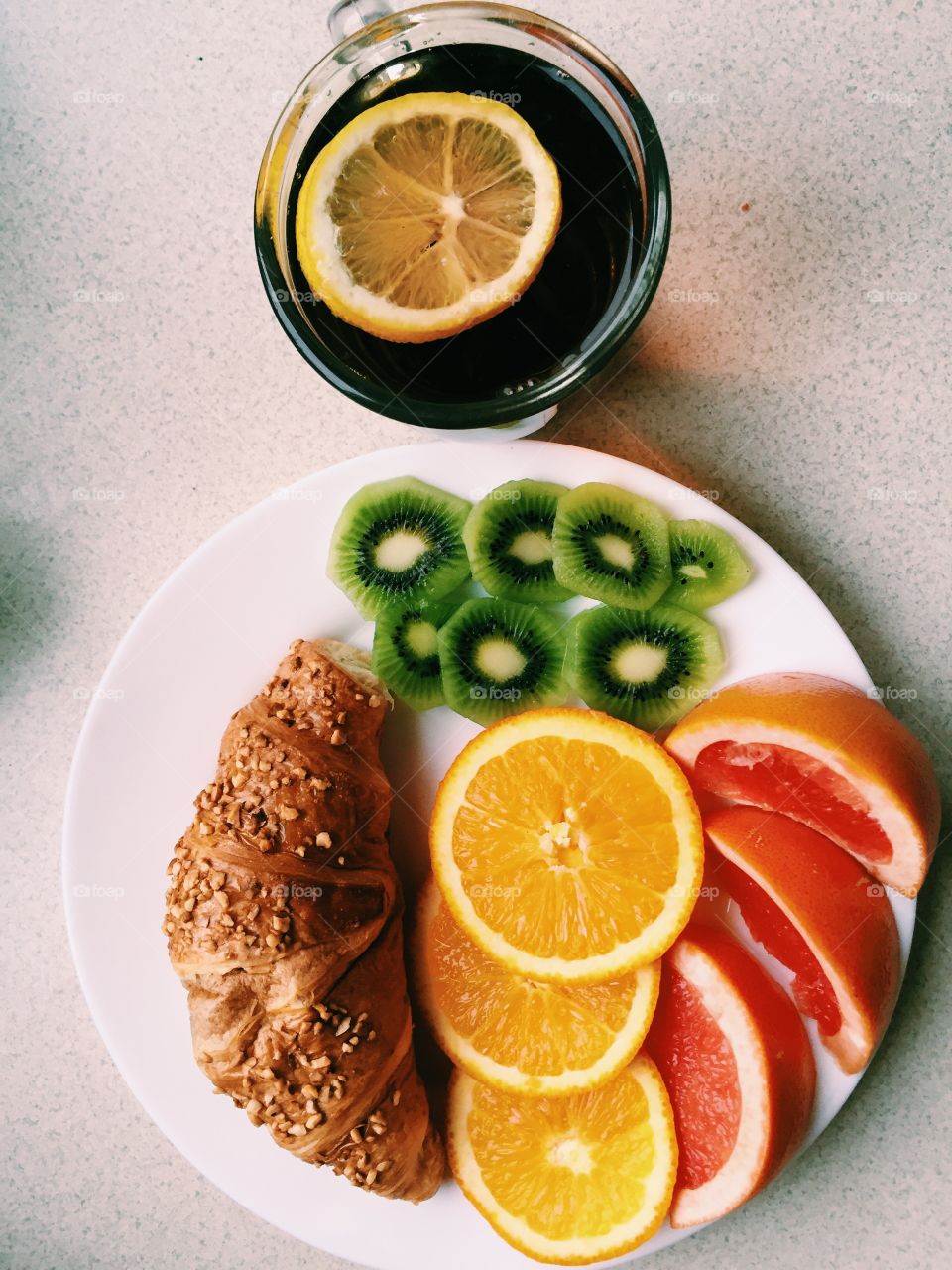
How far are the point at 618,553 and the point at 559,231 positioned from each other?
1.93 ft

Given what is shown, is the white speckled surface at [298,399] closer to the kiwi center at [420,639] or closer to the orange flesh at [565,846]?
the kiwi center at [420,639]

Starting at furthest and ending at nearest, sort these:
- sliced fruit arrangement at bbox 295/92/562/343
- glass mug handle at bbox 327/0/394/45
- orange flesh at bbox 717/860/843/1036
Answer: orange flesh at bbox 717/860/843/1036 → glass mug handle at bbox 327/0/394/45 → sliced fruit arrangement at bbox 295/92/562/343

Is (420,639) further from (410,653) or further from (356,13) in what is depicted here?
(356,13)

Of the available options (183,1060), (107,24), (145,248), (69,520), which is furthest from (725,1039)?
(107,24)

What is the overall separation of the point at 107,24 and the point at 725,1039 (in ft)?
7.66

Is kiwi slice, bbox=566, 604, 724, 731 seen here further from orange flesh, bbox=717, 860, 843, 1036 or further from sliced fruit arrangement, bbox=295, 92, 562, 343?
sliced fruit arrangement, bbox=295, 92, 562, 343

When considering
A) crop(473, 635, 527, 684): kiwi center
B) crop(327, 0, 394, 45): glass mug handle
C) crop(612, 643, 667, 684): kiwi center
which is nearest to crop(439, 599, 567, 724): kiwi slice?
crop(473, 635, 527, 684): kiwi center

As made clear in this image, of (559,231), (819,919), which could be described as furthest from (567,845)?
(559,231)

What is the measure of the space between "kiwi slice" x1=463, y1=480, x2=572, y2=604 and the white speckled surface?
23 centimetres

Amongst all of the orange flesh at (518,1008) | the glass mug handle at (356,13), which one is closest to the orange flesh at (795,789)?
the orange flesh at (518,1008)

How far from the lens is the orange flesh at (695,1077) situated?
1778 mm

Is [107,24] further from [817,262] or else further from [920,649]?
[920,649]

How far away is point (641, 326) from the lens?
1979 mm

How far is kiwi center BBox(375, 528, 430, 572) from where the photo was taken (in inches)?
72.9
